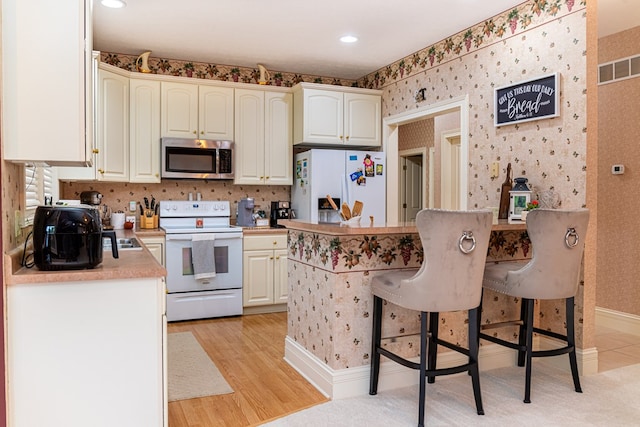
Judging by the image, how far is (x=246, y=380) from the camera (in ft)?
10.3

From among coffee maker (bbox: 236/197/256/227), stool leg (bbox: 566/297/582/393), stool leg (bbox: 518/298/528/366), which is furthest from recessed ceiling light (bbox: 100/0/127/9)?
stool leg (bbox: 566/297/582/393)

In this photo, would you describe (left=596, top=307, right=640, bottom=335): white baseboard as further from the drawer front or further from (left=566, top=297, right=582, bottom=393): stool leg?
the drawer front

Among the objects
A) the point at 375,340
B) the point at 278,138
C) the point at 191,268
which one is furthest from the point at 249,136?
the point at 375,340

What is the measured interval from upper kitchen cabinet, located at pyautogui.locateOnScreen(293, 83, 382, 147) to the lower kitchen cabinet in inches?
44.8

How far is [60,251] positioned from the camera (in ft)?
5.95

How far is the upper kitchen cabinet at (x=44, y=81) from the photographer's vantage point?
1739mm

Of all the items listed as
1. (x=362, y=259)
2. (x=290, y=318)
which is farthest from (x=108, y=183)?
(x=362, y=259)

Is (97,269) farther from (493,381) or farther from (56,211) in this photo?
(493,381)

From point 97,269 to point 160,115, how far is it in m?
3.25

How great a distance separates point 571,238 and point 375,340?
1.25 meters

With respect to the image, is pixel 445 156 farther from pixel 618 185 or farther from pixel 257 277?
pixel 257 277

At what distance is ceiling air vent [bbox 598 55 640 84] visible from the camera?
4188 millimetres

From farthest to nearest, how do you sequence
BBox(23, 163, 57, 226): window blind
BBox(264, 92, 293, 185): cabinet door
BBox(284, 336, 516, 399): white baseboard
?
BBox(264, 92, 293, 185): cabinet door → BBox(284, 336, 516, 399): white baseboard → BBox(23, 163, 57, 226): window blind

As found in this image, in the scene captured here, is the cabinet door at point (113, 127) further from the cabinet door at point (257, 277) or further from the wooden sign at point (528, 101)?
the wooden sign at point (528, 101)
